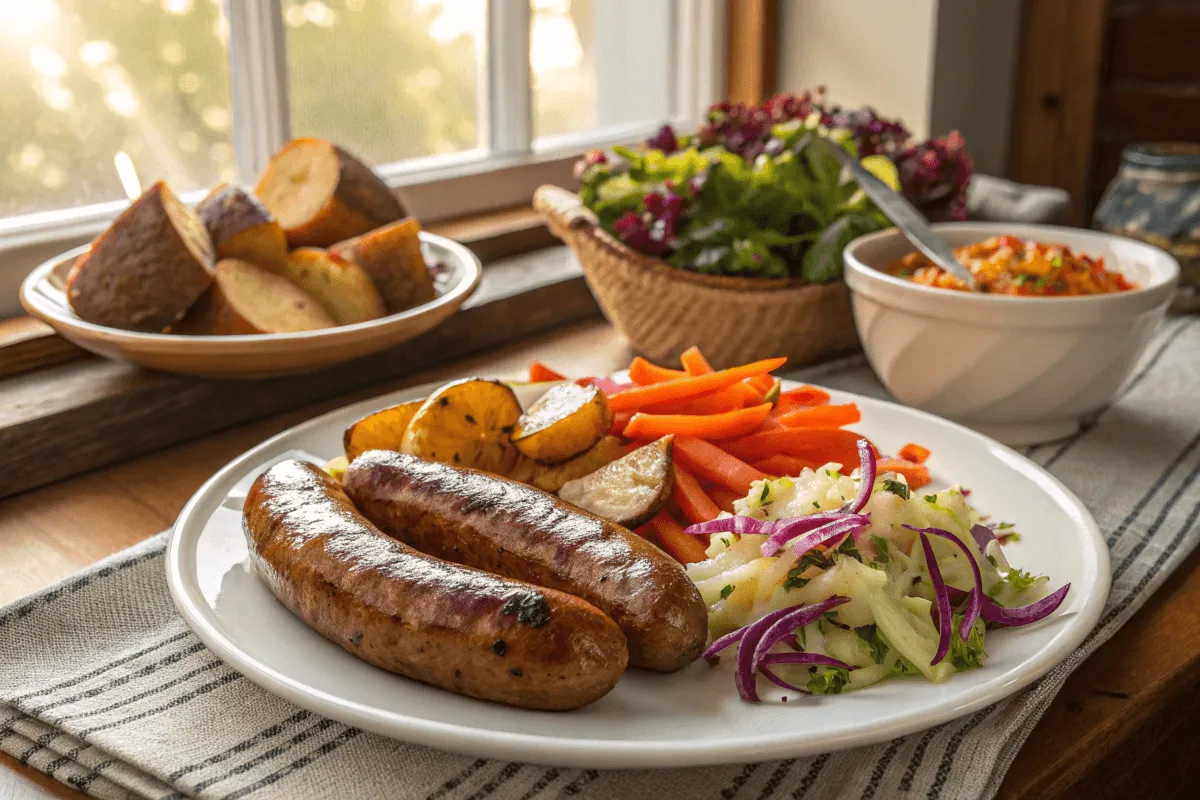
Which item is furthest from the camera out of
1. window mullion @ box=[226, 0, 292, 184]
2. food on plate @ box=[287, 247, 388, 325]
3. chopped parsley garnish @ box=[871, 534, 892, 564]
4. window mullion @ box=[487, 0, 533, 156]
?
window mullion @ box=[487, 0, 533, 156]

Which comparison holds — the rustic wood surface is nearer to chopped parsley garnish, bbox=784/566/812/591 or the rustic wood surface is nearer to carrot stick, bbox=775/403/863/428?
carrot stick, bbox=775/403/863/428

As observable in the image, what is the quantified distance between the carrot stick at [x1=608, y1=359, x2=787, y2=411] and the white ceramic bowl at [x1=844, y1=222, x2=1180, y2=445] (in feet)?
1.08

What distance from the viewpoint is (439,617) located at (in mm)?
913

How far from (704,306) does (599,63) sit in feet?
4.46

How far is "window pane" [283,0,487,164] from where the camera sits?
228 centimetres

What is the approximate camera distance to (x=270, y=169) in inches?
73.9

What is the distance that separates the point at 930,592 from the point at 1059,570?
19 centimetres

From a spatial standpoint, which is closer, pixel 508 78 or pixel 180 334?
pixel 180 334

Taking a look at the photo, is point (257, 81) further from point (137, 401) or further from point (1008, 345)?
point (1008, 345)

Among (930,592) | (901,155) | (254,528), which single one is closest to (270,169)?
(254,528)

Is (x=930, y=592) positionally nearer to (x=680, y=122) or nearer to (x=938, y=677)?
(x=938, y=677)

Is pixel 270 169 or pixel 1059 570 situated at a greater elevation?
pixel 270 169

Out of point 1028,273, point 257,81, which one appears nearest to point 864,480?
point 1028,273

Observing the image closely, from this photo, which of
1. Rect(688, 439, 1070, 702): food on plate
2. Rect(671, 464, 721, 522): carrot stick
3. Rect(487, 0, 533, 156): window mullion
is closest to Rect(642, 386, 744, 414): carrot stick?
Rect(671, 464, 721, 522): carrot stick
